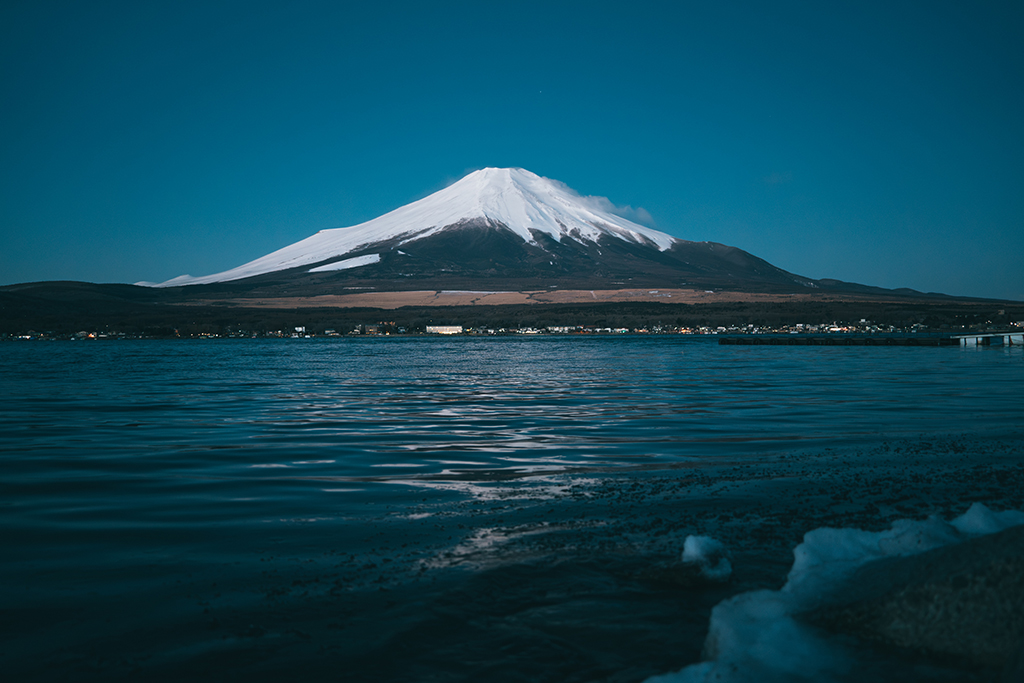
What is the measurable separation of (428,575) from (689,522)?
319 centimetres

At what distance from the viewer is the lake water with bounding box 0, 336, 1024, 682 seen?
4875 millimetres

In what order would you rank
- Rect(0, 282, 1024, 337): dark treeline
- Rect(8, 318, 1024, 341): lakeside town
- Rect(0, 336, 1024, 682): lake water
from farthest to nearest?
Rect(0, 282, 1024, 337): dark treeline < Rect(8, 318, 1024, 341): lakeside town < Rect(0, 336, 1024, 682): lake water

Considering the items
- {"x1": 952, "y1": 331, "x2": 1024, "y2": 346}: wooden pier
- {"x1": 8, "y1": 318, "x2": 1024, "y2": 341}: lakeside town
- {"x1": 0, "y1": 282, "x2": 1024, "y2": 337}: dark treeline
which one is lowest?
{"x1": 952, "y1": 331, "x2": 1024, "y2": 346}: wooden pier

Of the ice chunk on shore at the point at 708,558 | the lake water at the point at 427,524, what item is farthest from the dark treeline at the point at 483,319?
the ice chunk on shore at the point at 708,558

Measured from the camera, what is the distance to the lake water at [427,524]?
16.0 feet

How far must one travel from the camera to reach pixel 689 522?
25.7ft

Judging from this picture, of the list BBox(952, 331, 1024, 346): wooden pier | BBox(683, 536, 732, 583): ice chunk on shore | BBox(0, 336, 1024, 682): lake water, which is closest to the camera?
BBox(0, 336, 1024, 682): lake water

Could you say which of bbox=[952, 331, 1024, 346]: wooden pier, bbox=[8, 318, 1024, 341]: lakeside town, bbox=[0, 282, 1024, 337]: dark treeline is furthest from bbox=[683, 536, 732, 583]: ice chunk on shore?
bbox=[0, 282, 1024, 337]: dark treeline

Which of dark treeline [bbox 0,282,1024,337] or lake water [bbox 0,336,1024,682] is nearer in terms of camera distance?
lake water [bbox 0,336,1024,682]

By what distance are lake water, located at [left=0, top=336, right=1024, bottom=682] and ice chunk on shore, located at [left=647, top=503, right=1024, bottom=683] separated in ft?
1.40

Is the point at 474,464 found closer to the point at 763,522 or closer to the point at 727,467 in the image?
the point at 727,467

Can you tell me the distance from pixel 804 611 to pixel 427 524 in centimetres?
448

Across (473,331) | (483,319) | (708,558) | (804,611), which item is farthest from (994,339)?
(483,319)

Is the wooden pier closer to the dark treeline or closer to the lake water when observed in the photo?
the lake water
